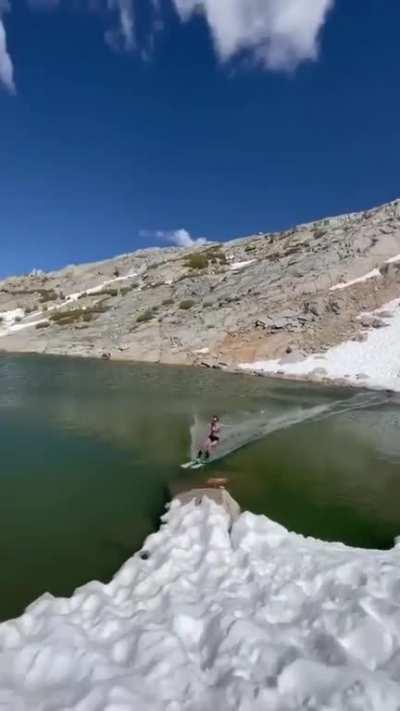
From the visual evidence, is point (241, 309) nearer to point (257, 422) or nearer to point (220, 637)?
point (257, 422)

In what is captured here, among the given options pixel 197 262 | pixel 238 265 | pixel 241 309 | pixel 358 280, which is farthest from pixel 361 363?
pixel 197 262

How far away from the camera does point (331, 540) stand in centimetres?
1337

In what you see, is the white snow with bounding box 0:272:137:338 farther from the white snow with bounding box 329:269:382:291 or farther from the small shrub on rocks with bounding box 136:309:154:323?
the white snow with bounding box 329:269:382:291

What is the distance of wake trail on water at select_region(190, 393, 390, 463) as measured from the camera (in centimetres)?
2264

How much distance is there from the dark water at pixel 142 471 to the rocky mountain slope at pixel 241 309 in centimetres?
1870

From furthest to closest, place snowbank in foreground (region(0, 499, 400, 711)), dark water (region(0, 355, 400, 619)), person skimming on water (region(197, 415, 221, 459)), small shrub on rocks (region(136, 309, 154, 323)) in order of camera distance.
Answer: small shrub on rocks (region(136, 309, 154, 323)), person skimming on water (region(197, 415, 221, 459)), dark water (region(0, 355, 400, 619)), snowbank in foreground (region(0, 499, 400, 711))

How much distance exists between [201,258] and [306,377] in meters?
63.0

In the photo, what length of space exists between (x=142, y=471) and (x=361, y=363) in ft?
106

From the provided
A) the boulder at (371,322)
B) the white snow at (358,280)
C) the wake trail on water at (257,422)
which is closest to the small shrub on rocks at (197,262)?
the white snow at (358,280)

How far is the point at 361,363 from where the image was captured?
45.9m

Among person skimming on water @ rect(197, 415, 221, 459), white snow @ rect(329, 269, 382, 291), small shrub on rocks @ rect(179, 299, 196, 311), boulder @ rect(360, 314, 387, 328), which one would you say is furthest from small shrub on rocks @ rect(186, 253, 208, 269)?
person skimming on water @ rect(197, 415, 221, 459)

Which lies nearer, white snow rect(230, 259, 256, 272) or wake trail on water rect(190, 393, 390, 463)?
wake trail on water rect(190, 393, 390, 463)

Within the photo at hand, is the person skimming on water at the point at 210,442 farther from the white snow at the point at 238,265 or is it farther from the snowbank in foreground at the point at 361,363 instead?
the white snow at the point at 238,265

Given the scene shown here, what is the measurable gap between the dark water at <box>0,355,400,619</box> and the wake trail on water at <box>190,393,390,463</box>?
221 millimetres
